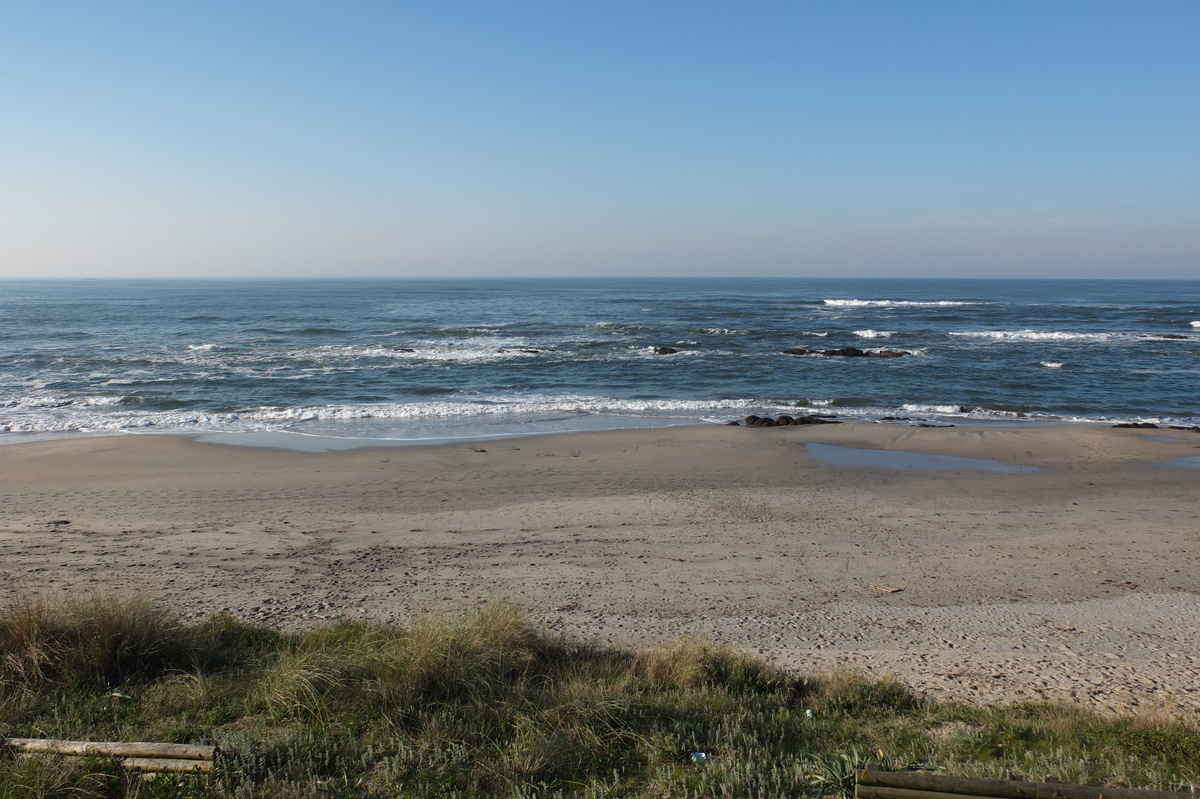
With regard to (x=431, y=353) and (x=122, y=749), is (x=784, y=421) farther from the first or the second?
(x=431, y=353)

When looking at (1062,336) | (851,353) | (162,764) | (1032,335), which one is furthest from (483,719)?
(1062,336)

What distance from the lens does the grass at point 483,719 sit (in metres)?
3.90

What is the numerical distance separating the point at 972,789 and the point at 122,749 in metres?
4.34

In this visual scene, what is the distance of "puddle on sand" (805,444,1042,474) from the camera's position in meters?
14.3

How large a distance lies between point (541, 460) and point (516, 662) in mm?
9186

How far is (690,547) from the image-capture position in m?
9.25

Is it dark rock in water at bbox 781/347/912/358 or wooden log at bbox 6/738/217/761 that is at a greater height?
dark rock in water at bbox 781/347/912/358

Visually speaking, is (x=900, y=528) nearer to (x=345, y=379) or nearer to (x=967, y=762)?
(x=967, y=762)

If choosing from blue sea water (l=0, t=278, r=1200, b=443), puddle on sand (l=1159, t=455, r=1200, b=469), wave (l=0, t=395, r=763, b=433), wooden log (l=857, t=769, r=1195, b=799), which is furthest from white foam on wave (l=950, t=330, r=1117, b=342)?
wooden log (l=857, t=769, r=1195, b=799)

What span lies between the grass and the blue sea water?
469 inches

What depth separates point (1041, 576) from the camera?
8.27m

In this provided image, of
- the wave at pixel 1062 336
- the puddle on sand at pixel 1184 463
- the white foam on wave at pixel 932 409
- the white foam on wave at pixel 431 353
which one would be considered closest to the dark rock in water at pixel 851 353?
the wave at pixel 1062 336

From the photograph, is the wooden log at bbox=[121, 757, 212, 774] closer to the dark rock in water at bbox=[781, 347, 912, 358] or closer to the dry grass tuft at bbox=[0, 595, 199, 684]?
the dry grass tuft at bbox=[0, 595, 199, 684]

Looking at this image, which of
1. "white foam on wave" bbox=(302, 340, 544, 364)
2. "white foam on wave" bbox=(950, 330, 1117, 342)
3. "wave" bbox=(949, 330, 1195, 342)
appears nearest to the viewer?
"white foam on wave" bbox=(302, 340, 544, 364)
